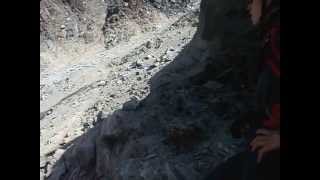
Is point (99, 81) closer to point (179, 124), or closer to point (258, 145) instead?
point (179, 124)

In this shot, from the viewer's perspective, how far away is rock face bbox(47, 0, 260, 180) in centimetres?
594

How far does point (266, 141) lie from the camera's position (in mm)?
3629

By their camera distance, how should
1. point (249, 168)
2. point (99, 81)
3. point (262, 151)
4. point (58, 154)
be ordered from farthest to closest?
point (99, 81) < point (58, 154) < point (249, 168) < point (262, 151)

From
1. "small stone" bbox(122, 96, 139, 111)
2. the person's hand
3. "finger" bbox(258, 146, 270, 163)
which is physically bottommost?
"finger" bbox(258, 146, 270, 163)

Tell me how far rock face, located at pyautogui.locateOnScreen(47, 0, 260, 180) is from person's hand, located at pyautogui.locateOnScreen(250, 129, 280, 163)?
1810 millimetres

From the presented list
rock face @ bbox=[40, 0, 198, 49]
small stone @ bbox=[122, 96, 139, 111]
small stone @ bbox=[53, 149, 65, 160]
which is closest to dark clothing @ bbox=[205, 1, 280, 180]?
small stone @ bbox=[122, 96, 139, 111]

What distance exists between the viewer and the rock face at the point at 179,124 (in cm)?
594

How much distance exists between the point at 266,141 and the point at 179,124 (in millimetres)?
2838

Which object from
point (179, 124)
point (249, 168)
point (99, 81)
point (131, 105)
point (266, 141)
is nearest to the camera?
point (266, 141)

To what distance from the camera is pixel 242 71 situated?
22.4 ft

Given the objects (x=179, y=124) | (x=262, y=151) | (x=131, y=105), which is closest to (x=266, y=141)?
(x=262, y=151)

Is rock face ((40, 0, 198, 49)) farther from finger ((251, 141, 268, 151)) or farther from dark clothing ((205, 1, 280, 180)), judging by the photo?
finger ((251, 141, 268, 151))

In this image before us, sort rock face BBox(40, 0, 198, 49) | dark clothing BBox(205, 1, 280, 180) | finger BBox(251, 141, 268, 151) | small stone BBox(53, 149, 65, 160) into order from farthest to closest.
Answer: rock face BBox(40, 0, 198, 49), small stone BBox(53, 149, 65, 160), finger BBox(251, 141, 268, 151), dark clothing BBox(205, 1, 280, 180)

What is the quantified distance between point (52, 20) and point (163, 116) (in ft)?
28.7
